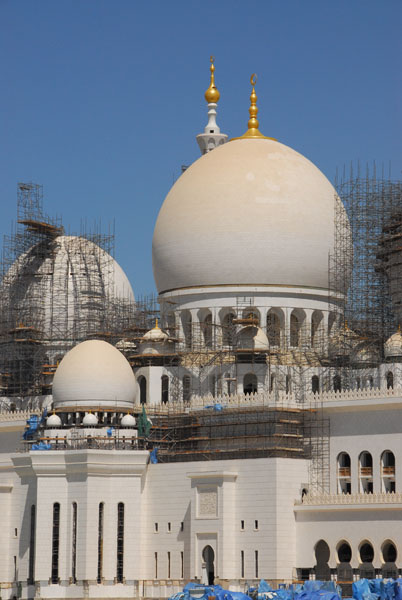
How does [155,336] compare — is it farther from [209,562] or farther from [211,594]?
[211,594]

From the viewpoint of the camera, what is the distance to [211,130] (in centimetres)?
9075

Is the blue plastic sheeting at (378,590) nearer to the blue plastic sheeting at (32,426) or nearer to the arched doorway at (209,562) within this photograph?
the arched doorway at (209,562)

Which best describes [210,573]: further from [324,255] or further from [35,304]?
[35,304]

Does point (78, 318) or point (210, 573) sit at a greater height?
point (78, 318)

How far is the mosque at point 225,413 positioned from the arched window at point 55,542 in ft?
0.30

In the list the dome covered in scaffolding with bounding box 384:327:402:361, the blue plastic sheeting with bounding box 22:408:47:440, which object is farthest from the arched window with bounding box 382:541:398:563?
the blue plastic sheeting with bounding box 22:408:47:440

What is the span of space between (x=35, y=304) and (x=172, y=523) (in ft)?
72.7

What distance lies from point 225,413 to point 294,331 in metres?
8.34

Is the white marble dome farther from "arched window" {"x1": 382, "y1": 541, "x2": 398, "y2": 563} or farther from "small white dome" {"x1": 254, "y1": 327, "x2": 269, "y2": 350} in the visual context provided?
"arched window" {"x1": 382, "y1": 541, "x2": 398, "y2": 563}

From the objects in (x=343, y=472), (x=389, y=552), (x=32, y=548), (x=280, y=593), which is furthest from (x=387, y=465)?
(x=32, y=548)

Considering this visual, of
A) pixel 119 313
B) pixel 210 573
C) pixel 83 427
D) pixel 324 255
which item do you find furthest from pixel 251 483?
pixel 119 313

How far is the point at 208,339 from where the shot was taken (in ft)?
266

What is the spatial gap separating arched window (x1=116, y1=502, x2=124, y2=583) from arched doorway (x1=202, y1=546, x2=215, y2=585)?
13.7 ft

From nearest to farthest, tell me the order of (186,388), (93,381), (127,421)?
1. (127,421)
2. (93,381)
3. (186,388)
